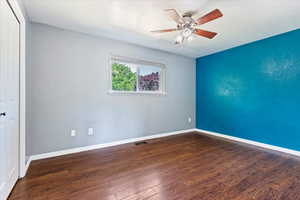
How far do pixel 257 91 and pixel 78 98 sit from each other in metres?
3.83

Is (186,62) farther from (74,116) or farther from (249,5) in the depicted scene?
(74,116)

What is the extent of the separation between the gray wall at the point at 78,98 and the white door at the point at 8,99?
0.67 meters

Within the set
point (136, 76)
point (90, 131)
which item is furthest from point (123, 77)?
point (90, 131)

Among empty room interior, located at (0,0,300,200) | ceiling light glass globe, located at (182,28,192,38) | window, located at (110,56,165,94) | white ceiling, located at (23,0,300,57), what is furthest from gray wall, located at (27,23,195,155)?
ceiling light glass globe, located at (182,28,192,38)

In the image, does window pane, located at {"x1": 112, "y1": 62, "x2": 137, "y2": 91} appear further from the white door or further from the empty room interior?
the white door

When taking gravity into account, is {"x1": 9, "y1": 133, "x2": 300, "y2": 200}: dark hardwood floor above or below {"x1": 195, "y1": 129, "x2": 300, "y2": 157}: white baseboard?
below

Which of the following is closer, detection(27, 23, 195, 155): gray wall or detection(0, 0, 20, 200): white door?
detection(0, 0, 20, 200): white door

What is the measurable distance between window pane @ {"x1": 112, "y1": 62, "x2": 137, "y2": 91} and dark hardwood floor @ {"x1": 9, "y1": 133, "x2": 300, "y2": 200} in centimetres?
139

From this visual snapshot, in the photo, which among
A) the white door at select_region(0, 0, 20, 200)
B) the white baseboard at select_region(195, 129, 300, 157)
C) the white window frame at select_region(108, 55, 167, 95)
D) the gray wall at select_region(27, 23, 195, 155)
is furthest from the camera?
the white window frame at select_region(108, 55, 167, 95)

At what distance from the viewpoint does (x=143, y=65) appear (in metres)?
3.58

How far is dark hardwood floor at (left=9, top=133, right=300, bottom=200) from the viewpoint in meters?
1.55

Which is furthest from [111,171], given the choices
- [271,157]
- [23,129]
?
[271,157]

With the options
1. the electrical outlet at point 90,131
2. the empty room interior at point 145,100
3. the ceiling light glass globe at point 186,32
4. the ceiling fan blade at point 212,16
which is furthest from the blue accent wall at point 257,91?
the electrical outlet at point 90,131

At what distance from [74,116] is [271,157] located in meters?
3.70
